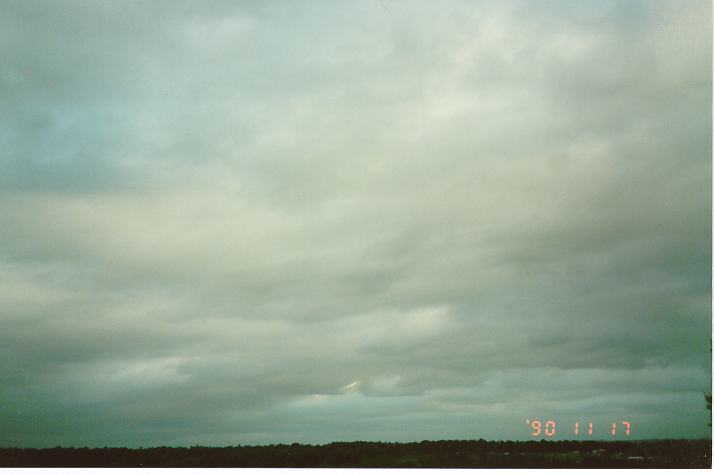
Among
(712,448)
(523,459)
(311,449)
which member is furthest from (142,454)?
(712,448)

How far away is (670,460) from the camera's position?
54.3 m

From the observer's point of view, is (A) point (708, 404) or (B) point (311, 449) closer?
(A) point (708, 404)

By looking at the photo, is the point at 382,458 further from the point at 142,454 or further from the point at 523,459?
the point at 142,454

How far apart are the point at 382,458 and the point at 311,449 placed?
5.45 m

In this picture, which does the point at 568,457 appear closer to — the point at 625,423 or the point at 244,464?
the point at 625,423

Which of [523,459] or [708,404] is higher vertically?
[708,404]

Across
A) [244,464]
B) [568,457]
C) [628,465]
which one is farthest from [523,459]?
[244,464]

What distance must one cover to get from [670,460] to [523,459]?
9.99 metres

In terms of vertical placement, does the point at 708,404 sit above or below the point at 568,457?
above
